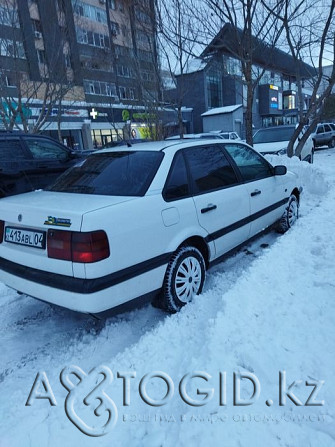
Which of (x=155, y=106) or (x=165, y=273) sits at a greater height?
(x=155, y=106)

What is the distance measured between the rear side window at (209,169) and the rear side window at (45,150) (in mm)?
4135

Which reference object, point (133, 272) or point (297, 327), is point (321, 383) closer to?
point (297, 327)

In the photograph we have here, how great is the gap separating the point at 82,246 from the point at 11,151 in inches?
183

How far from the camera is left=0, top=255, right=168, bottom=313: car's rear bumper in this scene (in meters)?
2.15

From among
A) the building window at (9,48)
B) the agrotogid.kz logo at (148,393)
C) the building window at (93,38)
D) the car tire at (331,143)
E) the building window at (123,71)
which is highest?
the building window at (93,38)

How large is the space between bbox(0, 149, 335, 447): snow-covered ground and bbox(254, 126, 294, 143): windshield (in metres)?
9.00

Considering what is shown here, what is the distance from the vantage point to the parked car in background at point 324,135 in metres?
20.1

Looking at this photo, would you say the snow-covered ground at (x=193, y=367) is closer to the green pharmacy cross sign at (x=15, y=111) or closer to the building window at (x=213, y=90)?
the green pharmacy cross sign at (x=15, y=111)

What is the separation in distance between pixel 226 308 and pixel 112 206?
122 centimetres

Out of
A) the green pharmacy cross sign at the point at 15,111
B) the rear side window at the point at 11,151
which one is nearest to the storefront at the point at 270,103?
the green pharmacy cross sign at the point at 15,111

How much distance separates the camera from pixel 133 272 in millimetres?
2346

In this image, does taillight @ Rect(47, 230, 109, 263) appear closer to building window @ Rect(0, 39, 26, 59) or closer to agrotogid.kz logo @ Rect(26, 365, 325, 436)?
agrotogid.kz logo @ Rect(26, 365, 325, 436)

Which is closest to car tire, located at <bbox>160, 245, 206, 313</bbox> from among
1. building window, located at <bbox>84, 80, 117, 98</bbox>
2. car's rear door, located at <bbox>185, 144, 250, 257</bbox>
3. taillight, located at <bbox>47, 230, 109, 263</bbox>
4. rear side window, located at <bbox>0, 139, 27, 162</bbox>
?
car's rear door, located at <bbox>185, 144, 250, 257</bbox>

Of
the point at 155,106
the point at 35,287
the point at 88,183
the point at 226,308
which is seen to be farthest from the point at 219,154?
the point at 155,106
